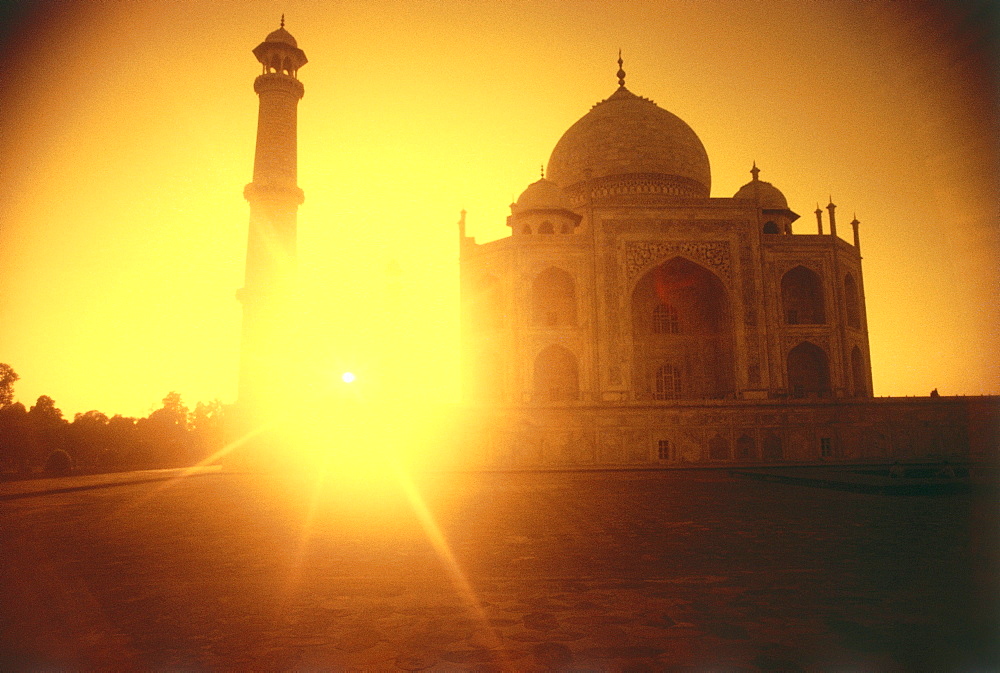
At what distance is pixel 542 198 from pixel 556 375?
317 inches

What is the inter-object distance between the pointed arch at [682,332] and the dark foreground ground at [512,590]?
1759 centimetres

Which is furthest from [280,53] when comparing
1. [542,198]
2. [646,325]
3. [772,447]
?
[772,447]

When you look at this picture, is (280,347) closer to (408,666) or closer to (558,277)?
(558,277)

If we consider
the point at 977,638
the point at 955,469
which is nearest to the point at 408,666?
the point at 977,638

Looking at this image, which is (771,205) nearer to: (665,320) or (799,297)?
(799,297)

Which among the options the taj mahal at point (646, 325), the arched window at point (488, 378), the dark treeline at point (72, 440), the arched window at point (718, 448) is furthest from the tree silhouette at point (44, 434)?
the arched window at point (718, 448)

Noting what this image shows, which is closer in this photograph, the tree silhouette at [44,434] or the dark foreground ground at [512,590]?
the dark foreground ground at [512,590]

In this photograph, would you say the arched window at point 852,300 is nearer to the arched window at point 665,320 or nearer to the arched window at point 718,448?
the arched window at point 665,320

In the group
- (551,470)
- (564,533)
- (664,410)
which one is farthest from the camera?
(664,410)

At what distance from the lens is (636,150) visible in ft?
101

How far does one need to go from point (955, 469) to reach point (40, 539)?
14.1 m

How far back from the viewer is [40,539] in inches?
259

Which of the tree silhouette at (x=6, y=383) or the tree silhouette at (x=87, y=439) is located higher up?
the tree silhouette at (x=6, y=383)

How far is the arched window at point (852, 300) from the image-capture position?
2725cm
